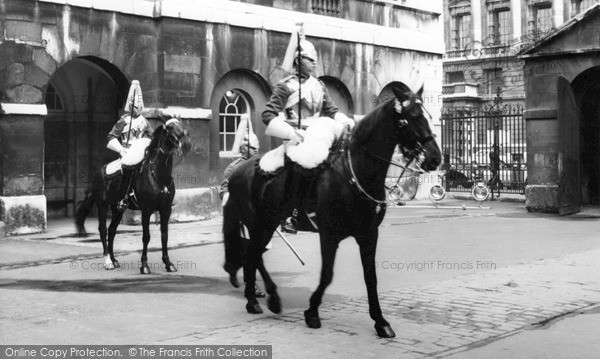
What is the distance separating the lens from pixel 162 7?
18562 millimetres

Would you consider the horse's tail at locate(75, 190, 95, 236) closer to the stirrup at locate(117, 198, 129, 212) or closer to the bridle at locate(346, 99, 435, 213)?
the stirrup at locate(117, 198, 129, 212)

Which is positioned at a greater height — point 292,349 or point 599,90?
point 599,90

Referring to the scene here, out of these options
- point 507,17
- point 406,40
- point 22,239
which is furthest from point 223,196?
point 507,17

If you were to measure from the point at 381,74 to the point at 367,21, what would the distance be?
161 cm

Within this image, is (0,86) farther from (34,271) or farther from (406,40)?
(406,40)

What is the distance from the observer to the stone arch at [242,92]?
65.6ft

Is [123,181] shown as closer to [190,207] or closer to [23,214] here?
[23,214]

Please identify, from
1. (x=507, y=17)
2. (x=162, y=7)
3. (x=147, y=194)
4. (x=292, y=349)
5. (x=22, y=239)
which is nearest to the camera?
(x=292, y=349)

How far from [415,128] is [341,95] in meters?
16.7

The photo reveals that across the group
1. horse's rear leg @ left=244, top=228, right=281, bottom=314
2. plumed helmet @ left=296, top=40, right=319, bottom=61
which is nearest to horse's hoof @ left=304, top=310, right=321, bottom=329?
horse's rear leg @ left=244, top=228, right=281, bottom=314

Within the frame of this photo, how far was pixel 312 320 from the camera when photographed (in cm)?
743

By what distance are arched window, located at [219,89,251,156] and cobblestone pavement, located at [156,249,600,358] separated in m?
11.0

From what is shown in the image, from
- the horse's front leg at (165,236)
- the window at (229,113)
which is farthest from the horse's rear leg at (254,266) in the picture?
the window at (229,113)

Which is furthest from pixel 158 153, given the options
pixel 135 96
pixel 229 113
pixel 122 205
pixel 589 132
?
pixel 589 132
